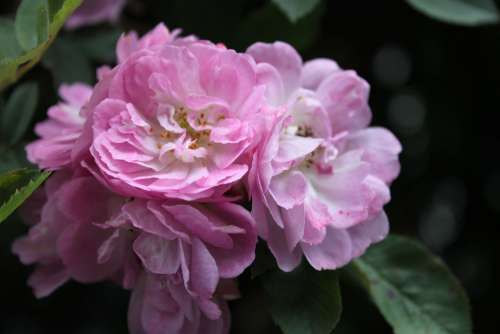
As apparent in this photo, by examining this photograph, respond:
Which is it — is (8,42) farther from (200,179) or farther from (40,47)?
(200,179)

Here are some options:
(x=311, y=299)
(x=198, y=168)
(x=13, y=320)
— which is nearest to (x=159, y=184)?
(x=198, y=168)

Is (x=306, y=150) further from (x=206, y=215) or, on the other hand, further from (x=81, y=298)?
(x=81, y=298)

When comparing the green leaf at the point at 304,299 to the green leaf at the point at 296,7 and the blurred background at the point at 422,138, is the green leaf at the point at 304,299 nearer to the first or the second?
the green leaf at the point at 296,7

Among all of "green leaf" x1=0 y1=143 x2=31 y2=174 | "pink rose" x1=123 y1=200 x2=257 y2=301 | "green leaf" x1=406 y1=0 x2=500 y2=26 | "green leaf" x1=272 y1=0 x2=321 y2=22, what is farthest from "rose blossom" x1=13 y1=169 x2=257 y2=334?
"green leaf" x1=406 y1=0 x2=500 y2=26

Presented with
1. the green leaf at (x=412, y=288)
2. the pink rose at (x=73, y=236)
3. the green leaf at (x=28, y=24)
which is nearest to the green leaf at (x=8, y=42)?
the green leaf at (x=28, y=24)

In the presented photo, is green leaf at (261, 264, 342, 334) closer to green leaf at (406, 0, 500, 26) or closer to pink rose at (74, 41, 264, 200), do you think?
pink rose at (74, 41, 264, 200)
